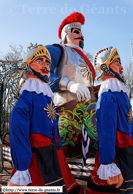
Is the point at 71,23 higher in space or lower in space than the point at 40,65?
higher

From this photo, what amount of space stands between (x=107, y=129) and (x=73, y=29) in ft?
8.29

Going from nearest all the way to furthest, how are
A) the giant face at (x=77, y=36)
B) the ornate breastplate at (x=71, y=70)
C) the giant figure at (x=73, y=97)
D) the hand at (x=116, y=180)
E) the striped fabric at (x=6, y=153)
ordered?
the hand at (x=116, y=180), the giant figure at (x=73, y=97), the ornate breastplate at (x=71, y=70), the giant face at (x=77, y=36), the striped fabric at (x=6, y=153)

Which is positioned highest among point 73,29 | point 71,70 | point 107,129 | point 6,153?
point 73,29

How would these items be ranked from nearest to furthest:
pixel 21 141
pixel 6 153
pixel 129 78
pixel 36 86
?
pixel 21 141 < pixel 36 86 < pixel 6 153 < pixel 129 78

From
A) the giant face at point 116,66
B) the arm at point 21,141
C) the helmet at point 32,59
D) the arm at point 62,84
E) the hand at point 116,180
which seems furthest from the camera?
the arm at point 62,84

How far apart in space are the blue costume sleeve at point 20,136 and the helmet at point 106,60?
0.97 metres

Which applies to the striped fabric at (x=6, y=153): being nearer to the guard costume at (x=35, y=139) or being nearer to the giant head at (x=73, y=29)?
the guard costume at (x=35, y=139)

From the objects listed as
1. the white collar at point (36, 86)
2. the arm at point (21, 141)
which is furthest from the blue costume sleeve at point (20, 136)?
the white collar at point (36, 86)

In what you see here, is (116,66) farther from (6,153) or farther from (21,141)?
(6,153)

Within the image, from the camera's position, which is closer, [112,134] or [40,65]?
[112,134]

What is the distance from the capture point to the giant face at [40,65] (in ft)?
7.08

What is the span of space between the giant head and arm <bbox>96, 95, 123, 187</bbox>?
6.93ft

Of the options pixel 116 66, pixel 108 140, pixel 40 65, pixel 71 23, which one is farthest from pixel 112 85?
pixel 71 23

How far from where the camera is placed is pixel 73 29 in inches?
152
